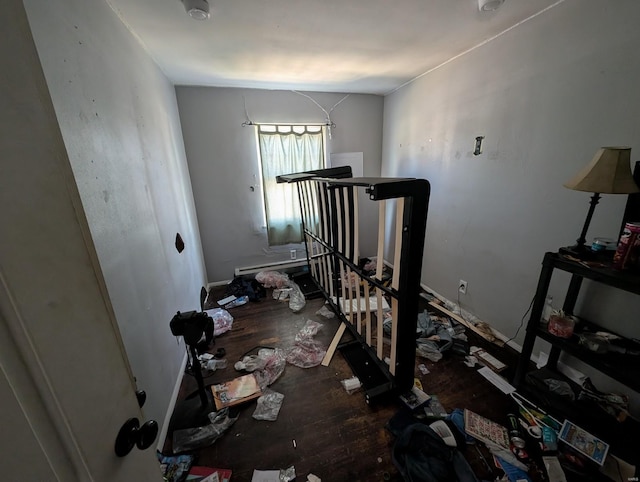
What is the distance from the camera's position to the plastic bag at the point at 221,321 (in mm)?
2446

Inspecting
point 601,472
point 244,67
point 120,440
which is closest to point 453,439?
point 601,472

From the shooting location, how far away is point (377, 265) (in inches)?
64.8

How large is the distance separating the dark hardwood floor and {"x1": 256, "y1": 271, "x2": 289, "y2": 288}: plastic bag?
1.11 meters

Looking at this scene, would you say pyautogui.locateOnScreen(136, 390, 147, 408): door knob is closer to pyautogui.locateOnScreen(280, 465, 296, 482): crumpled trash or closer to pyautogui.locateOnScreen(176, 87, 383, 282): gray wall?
pyautogui.locateOnScreen(280, 465, 296, 482): crumpled trash

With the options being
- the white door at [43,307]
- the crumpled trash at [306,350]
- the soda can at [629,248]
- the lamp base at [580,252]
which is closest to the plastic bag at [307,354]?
the crumpled trash at [306,350]

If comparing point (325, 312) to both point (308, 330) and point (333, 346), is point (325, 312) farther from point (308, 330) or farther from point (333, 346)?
point (333, 346)

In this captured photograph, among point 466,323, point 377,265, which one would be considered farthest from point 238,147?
point 466,323

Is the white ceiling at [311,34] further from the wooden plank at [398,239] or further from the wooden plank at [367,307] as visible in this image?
the wooden plank at [367,307]

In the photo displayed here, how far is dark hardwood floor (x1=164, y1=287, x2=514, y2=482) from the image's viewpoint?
1327mm

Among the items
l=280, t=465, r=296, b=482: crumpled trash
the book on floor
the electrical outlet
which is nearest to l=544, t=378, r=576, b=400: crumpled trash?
the electrical outlet

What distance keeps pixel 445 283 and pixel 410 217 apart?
74.3 inches

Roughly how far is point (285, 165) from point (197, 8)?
197 cm

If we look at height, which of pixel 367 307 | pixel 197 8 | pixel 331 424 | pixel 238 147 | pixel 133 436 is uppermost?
pixel 197 8

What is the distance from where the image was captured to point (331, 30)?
5.75 feet
